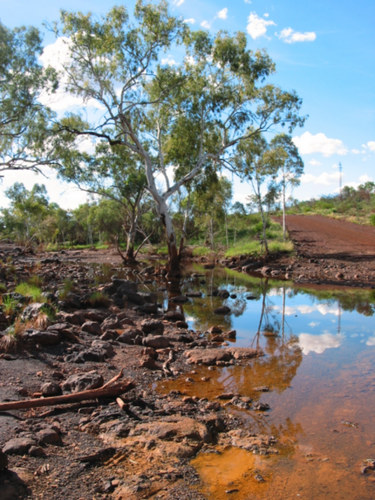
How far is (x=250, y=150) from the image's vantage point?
2339 centimetres

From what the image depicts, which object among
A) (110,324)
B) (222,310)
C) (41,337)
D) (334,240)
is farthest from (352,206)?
(41,337)

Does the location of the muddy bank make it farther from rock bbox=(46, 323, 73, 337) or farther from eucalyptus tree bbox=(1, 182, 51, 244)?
eucalyptus tree bbox=(1, 182, 51, 244)

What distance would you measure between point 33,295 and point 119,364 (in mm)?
4333

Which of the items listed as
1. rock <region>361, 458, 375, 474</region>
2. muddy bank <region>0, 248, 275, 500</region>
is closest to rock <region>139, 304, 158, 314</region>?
muddy bank <region>0, 248, 275, 500</region>

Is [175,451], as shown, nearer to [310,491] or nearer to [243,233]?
[310,491]

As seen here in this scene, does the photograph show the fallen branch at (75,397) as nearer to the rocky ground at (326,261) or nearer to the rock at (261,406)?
the rock at (261,406)

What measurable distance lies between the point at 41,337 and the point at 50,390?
209 centimetres

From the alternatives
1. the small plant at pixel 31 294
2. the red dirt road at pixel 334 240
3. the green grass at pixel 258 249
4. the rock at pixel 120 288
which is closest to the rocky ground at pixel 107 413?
the small plant at pixel 31 294


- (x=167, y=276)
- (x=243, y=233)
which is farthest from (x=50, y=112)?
(x=243, y=233)

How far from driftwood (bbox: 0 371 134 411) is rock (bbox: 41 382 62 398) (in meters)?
0.39

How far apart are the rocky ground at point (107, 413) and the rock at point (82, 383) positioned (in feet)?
0.05

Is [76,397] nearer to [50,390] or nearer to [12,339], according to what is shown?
[50,390]

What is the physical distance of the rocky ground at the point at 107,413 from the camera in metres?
3.83

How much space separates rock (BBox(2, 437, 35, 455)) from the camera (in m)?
4.07
